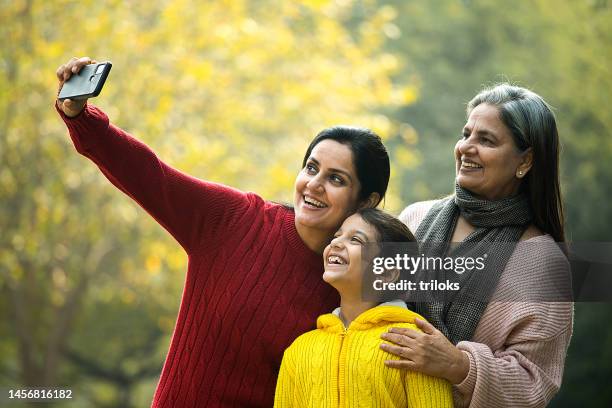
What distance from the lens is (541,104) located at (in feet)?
9.21

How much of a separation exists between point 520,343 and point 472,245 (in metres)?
0.37

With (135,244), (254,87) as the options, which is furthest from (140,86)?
(135,244)

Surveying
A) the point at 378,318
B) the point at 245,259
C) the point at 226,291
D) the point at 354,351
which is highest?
the point at 245,259

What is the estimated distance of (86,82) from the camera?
2.38 metres

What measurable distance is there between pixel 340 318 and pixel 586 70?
7635 millimetres

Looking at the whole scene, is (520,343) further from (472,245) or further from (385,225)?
(385,225)

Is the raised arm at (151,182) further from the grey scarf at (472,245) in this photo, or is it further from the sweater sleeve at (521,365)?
the sweater sleeve at (521,365)

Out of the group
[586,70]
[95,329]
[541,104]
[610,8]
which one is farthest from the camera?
[95,329]

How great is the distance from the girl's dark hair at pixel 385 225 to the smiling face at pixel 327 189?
69 millimetres

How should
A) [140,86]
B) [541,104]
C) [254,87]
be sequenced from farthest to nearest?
1. [254,87]
2. [140,86]
3. [541,104]

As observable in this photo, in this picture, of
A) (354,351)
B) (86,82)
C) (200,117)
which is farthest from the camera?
(200,117)

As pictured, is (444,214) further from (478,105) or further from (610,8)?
(610,8)

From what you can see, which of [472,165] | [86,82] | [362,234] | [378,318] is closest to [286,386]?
[378,318]

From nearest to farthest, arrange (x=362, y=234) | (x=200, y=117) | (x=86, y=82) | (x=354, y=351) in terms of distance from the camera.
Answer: (x=86, y=82) < (x=354, y=351) < (x=362, y=234) < (x=200, y=117)
